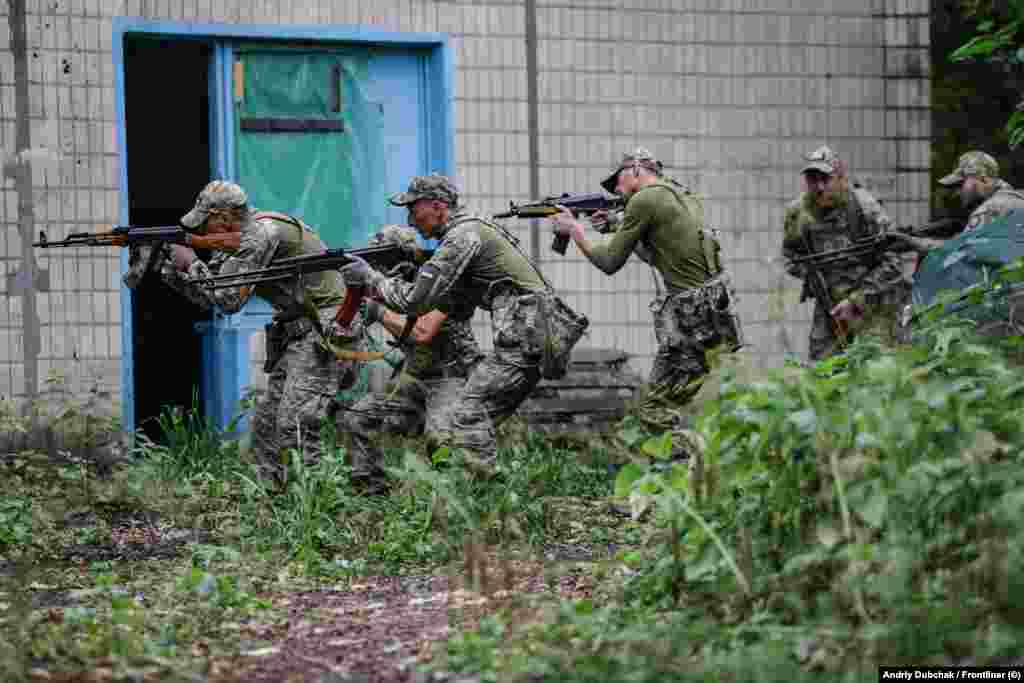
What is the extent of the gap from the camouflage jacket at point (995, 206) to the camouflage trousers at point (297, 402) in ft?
13.3

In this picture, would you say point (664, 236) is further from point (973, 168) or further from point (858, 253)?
point (973, 168)

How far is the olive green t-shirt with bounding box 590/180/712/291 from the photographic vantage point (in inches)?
345

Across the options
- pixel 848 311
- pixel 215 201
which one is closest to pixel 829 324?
pixel 848 311

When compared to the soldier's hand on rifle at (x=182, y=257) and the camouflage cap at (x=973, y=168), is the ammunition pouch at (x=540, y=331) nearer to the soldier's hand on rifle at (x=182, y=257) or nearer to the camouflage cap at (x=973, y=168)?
the soldier's hand on rifle at (x=182, y=257)

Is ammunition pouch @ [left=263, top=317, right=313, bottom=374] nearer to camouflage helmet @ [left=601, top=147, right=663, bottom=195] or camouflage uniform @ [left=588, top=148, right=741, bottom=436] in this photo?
camouflage uniform @ [left=588, top=148, right=741, bottom=436]

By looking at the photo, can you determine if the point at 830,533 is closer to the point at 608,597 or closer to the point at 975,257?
the point at 608,597

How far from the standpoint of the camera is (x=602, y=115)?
35.4 ft

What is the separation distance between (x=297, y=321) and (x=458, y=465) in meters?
2.01

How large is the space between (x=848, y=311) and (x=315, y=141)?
3753mm

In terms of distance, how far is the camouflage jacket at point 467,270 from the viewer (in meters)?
7.89

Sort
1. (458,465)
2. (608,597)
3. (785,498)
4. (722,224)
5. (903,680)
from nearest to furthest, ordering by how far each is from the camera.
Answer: (903,680) < (785,498) < (608,597) < (458,465) < (722,224)

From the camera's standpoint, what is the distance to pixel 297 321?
879cm

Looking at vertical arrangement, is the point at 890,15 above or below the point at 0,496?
above

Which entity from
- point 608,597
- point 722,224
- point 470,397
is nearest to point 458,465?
point 470,397
